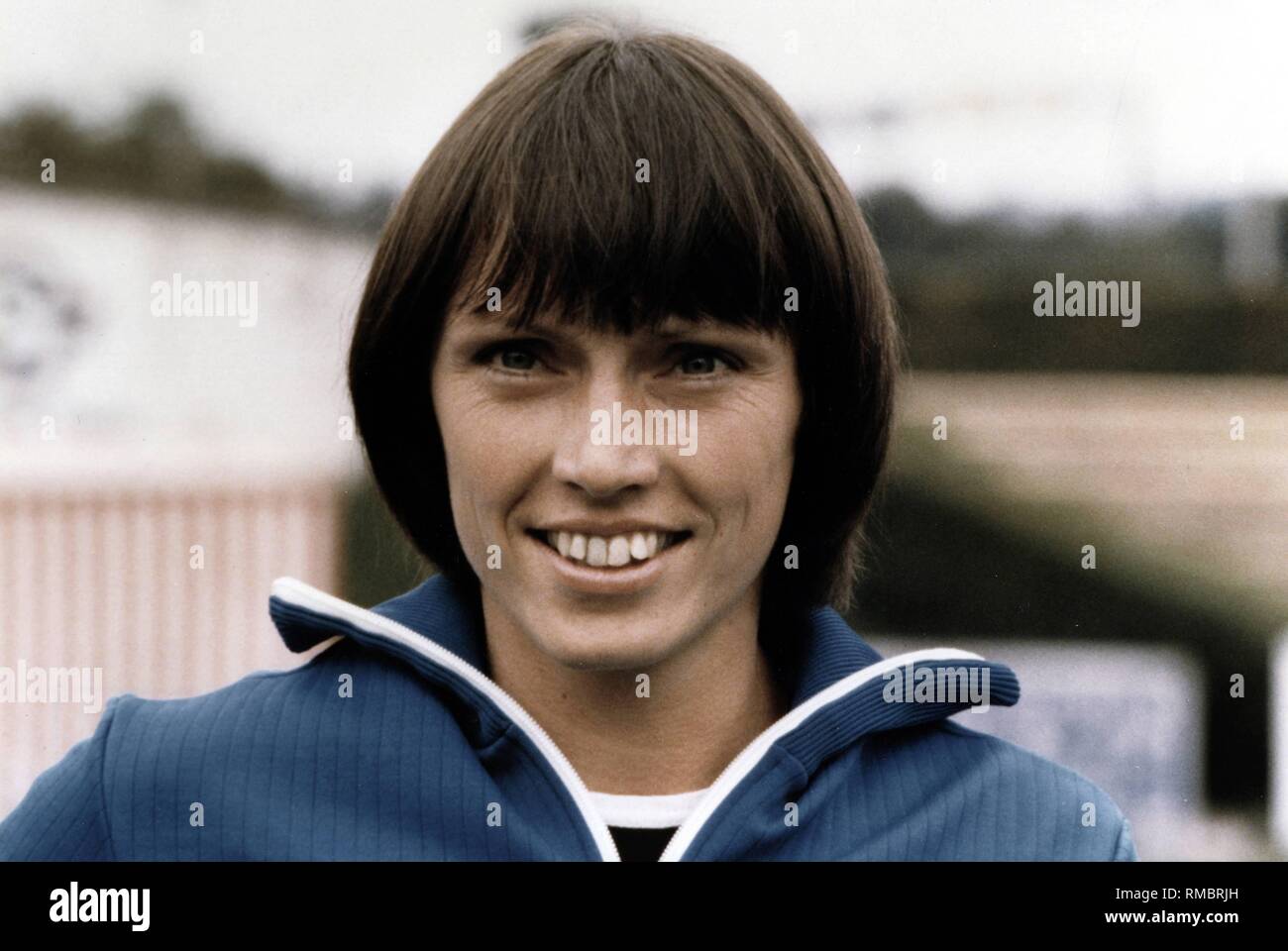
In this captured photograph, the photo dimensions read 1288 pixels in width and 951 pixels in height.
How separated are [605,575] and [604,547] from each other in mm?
23

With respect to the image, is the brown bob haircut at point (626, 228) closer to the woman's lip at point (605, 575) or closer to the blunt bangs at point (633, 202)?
the blunt bangs at point (633, 202)

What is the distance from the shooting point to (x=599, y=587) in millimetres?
1231

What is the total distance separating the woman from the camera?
48.5 inches

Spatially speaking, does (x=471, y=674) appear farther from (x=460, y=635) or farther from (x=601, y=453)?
(x=601, y=453)

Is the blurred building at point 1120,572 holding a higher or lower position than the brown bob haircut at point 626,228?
lower

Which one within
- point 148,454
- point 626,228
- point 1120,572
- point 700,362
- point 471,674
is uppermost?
point 626,228

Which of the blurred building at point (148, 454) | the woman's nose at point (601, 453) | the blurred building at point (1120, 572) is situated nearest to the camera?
the woman's nose at point (601, 453)

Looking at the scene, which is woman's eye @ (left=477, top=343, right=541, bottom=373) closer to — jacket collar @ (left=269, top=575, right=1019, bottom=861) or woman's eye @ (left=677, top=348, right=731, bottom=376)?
woman's eye @ (left=677, top=348, right=731, bottom=376)

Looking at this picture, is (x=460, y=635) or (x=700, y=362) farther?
(x=460, y=635)

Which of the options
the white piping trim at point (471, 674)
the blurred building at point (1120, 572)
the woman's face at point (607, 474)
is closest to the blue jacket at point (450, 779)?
the white piping trim at point (471, 674)

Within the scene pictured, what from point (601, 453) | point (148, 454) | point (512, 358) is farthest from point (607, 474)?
point (148, 454)

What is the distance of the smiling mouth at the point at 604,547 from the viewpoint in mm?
1226

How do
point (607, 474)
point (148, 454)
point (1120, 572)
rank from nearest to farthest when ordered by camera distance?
point (607, 474), point (1120, 572), point (148, 454)

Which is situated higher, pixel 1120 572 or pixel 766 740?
pixel 766 740
